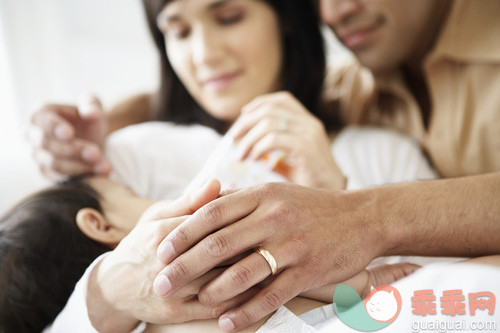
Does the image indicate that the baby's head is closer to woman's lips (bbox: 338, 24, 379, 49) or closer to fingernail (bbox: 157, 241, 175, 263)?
fingernail (bbox: 157, 241, 175, 263)

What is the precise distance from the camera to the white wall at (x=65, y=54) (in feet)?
6.90

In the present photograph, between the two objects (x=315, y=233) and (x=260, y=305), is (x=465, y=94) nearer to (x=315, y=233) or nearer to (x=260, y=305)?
(x=315, y=233)

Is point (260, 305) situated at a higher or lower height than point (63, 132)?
lower

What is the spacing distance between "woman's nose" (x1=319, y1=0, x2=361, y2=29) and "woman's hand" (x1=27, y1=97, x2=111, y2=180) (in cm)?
71

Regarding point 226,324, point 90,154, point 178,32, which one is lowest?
point 226,324

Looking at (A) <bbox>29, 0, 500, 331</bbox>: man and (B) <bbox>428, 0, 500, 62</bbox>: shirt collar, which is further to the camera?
(B) <bbox>428, 0, 500, 62</bbox>: shirt collar

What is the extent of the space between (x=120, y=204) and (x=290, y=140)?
380mm

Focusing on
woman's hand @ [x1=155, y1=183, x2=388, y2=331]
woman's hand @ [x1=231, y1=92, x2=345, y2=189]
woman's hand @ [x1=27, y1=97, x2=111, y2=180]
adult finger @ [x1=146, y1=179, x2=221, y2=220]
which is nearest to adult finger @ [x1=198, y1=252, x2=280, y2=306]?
woman's hand @ [x1=155, y1=183, x2=388, y2=331]

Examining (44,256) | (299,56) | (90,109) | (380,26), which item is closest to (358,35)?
(380,26)

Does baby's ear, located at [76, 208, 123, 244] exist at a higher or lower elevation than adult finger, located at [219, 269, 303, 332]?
higher

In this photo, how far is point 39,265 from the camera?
2.43ft

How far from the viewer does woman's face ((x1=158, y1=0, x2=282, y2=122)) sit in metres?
1.15

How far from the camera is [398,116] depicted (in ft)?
4.54

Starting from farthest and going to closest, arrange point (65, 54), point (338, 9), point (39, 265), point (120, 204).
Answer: point (65, 54), point (338, 9), point (120, 204), point (39, 265)
